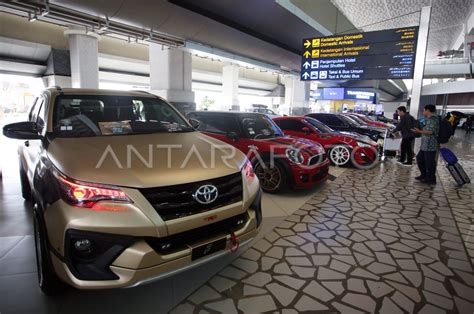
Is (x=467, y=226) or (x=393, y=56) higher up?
(x=393, y=56)

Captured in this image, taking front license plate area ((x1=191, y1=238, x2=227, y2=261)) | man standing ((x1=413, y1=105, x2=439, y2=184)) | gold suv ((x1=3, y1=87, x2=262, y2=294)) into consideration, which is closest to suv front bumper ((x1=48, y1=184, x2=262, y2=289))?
→ gold suv ((x1=3, y1=87, x2=262, y2=294))

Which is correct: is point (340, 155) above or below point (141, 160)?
below

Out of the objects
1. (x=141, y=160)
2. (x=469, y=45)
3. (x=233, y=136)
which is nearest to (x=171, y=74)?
(x=233, y=136)

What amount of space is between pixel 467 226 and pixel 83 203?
4.81m

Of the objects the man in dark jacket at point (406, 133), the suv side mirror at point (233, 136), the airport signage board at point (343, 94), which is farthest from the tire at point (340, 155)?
the airport signage board at point (343, 94)

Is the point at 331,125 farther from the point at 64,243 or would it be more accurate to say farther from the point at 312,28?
the point at 64,243

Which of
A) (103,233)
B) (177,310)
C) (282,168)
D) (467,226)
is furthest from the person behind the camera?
(282,168)

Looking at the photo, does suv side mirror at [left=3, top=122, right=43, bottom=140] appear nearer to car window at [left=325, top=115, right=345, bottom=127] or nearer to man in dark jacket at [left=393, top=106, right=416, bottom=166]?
man in dark jacket at [left=393, top=106, right=416, bottom=166]

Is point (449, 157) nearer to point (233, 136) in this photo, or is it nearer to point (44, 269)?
point (233, 136)

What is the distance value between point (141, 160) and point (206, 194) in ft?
1.79

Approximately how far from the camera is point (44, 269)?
2.05 metres

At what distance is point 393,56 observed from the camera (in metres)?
7.87

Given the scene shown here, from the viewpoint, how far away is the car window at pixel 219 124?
17.5 ft

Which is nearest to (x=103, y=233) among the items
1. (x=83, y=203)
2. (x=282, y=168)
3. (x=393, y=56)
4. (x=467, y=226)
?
(x=83, y=203)
